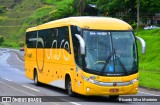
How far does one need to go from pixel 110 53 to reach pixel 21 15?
142 m

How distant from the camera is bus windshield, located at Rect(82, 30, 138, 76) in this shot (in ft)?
58.4

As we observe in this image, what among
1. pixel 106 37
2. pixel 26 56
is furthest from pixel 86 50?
pixel 26 56

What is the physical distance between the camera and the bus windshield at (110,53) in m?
17.8

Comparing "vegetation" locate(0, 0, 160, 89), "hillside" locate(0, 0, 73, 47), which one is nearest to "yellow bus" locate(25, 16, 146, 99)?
"vegetation" locate(0, 0, 160, 89)

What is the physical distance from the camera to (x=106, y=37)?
1827 centimetres

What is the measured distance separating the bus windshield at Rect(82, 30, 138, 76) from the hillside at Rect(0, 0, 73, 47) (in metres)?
103

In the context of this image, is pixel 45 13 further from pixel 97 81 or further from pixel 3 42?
pixel 97 81

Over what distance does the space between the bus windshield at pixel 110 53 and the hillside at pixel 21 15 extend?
103 m

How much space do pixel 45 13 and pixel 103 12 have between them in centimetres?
5777

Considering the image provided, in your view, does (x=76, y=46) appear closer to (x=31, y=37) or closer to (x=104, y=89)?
(x=104, y=89)

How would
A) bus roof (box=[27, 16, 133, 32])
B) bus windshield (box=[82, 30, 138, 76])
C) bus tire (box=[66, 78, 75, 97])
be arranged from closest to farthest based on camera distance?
bus windshield (box=[82, 30, 138, 76])
bus roof (box=[27, 16, 133, 32])
bus tire (box=[66, 78, 75, 97])

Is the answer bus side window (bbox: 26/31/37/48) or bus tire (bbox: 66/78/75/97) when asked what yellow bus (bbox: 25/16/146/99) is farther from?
bus side window (bbox: 26/31/37/48)

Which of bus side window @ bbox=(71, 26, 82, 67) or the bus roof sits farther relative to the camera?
the bus roof

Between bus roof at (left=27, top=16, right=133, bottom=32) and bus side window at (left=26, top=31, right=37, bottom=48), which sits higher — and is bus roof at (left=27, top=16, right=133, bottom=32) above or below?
above
